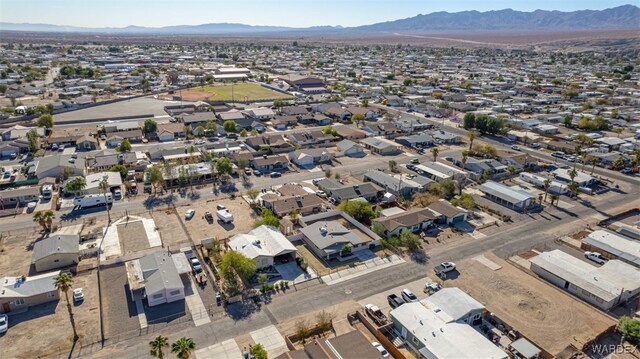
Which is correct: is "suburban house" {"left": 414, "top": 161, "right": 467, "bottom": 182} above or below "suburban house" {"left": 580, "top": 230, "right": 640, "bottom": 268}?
above

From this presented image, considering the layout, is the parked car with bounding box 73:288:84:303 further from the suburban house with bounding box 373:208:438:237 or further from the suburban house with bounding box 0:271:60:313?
the suburban house with bounding box 373:208:438:237

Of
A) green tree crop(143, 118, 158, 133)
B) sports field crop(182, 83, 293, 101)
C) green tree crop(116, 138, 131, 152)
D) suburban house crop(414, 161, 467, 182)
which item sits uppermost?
sports field crop(182, 83, 293, 101)

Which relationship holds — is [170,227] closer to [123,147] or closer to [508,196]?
[123,147]

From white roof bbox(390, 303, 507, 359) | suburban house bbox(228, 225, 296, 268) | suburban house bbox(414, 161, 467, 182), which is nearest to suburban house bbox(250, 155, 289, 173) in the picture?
suburban house bbox(414, 161, 467, 182)

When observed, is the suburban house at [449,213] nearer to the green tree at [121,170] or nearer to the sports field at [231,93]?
the green tree at [121,170]

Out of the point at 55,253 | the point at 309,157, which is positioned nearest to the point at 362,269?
the point at 55,253

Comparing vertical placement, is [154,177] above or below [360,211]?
above
